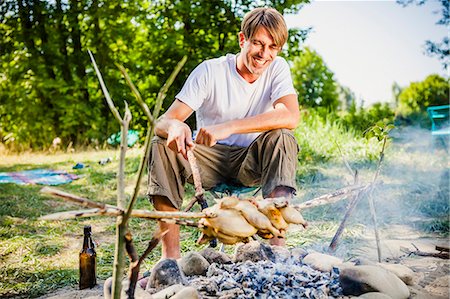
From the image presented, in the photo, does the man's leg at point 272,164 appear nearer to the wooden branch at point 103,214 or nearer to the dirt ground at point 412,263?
the dirt ground at point 412,263

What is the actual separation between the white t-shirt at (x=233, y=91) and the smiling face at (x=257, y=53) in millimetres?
80

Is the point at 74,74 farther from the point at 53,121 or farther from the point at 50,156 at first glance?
the point at 50,156

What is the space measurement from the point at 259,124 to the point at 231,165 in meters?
0.41

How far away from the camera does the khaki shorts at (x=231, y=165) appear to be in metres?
2.38

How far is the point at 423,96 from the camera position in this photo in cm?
1606

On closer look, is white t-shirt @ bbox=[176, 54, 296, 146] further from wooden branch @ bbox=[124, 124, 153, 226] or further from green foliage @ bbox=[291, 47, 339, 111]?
green foliage @ bbox=[291, 47, 339, 111]

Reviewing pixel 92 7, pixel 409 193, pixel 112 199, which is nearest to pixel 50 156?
pixel 92 7

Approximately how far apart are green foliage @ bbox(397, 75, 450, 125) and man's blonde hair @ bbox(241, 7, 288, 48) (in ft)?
35.5

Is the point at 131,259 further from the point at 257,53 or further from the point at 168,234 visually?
the point at 257,53

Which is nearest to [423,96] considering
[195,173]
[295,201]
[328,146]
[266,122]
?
[328,146]

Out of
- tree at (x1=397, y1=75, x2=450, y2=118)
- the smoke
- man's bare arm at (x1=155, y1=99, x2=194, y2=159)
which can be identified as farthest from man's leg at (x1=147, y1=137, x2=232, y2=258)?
tree at (x1=397, y1=75, x2=450, y2=118)

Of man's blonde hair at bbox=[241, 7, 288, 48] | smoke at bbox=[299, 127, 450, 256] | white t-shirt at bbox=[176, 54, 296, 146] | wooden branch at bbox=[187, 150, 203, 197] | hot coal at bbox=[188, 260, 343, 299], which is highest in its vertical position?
man's blonde hair at bbox=[241, 7, 288, 48]

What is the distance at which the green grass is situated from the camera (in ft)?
10.0

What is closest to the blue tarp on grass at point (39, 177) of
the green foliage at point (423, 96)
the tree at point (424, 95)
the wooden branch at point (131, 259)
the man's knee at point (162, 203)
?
the man's knee at point (162, 203)
